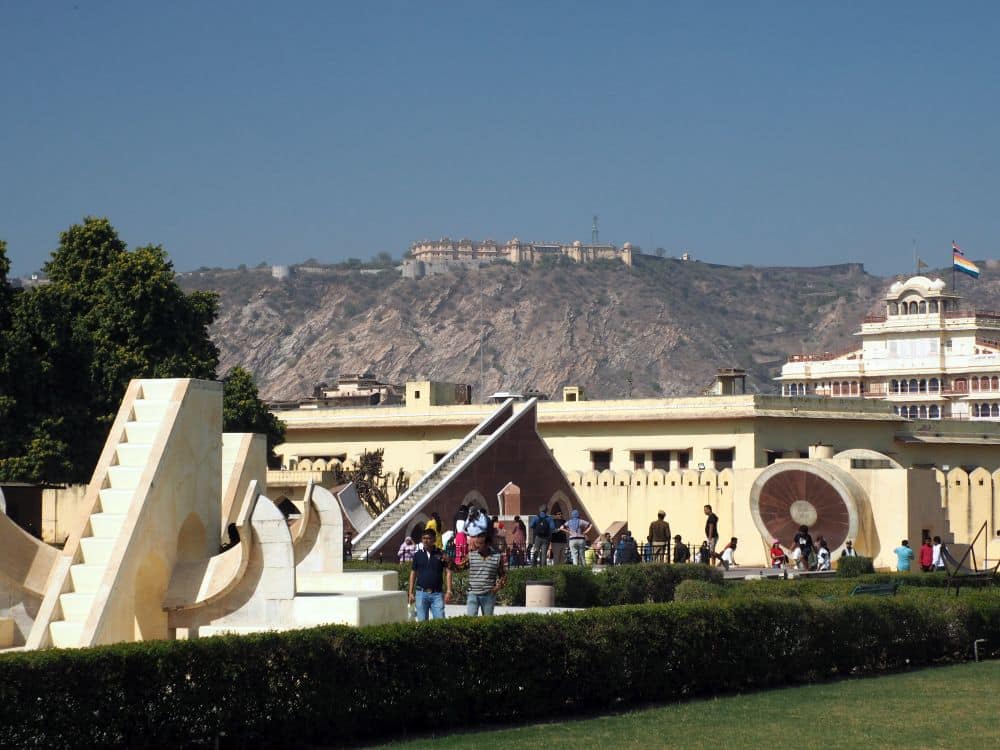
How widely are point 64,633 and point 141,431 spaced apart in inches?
92.4

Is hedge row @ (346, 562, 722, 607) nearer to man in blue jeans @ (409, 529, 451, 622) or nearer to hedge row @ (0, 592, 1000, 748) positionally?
man in blue jeans @ (409, 529, 451, 622)

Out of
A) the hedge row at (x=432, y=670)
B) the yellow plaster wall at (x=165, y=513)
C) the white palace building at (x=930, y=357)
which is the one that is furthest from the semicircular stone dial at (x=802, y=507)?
the white palace building at (x=930, y=357)

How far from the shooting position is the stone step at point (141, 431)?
1719cm

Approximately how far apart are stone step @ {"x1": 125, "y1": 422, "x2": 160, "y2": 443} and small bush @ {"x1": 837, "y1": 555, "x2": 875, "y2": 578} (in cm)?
1828

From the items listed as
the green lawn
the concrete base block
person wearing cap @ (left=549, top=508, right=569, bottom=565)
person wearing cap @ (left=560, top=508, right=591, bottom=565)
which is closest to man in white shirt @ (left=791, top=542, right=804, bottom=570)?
person wearing cap @ (left=549, top=508, right=569, bottom=565)

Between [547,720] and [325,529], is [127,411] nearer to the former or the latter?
[325,529]

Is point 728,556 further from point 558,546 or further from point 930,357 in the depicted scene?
point 930,357

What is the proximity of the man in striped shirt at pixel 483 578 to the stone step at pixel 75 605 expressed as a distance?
4467mm

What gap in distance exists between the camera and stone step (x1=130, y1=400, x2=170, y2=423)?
17.4 metres

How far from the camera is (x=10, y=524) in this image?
1648 centimetres

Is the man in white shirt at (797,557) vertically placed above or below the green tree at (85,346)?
below

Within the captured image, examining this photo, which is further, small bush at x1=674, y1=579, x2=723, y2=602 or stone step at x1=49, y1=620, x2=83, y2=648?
small bush at x1=674, y1=579, x2=723, y2=602

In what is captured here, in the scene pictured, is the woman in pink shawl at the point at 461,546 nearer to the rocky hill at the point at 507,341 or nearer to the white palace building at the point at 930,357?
the white palace building at the point at 930,357

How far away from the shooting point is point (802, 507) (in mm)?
41031
